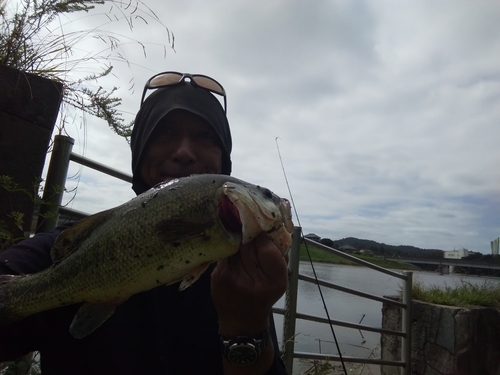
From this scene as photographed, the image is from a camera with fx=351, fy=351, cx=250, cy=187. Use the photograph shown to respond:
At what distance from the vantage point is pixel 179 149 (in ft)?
7.67

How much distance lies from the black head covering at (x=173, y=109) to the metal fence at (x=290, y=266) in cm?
53

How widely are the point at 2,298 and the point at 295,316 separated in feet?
10.6

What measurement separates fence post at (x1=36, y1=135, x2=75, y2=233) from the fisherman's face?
764mm

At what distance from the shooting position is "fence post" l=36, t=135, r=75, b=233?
8.87ft

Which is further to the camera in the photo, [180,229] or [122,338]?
[122,338]

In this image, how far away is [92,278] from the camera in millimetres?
1646

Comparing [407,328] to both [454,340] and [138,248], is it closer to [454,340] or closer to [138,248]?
[454,340]

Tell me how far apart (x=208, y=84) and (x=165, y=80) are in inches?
14.7

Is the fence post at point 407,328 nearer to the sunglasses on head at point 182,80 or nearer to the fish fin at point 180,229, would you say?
the sunglasses on head at point 182,80

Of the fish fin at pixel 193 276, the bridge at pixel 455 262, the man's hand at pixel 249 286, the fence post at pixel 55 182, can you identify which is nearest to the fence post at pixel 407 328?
the man's hand at pixel 249 286

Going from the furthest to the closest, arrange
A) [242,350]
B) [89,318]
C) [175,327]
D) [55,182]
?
[55,182], [175,327], [242,350], [89,318]

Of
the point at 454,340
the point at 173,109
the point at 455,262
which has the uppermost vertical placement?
the point at 173,109

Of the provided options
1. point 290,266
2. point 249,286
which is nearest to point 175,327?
point 249,286

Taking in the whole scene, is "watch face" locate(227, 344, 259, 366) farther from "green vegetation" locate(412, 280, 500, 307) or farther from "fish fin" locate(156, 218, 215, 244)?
"green vegetation" locate(412, 280, 500, 307)
